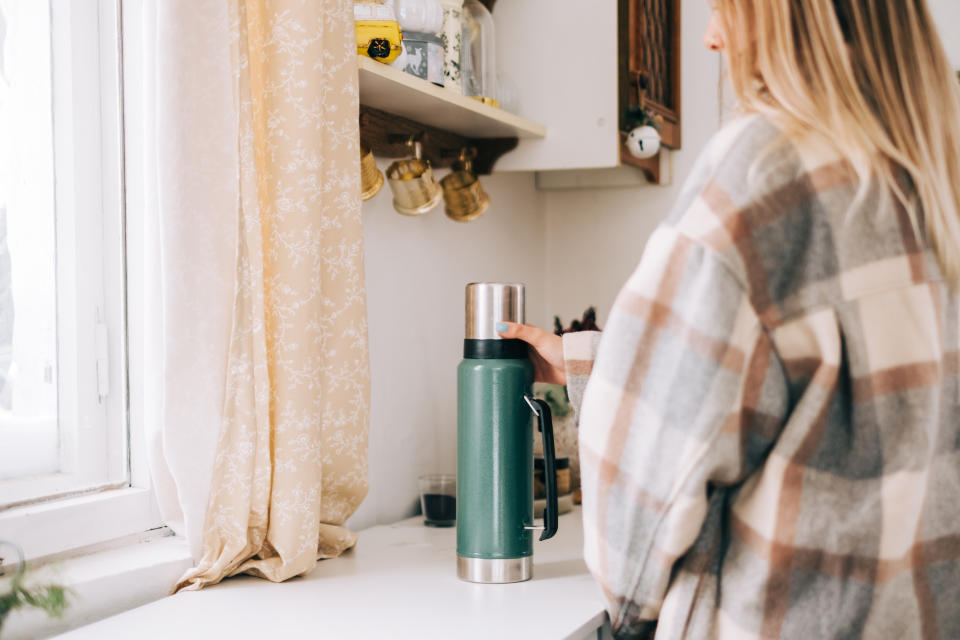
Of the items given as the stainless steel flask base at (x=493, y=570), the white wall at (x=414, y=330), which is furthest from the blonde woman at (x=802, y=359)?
the white wall at (x=414, y=330)

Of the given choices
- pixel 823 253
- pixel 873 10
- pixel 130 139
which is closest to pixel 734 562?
pixel 823 253

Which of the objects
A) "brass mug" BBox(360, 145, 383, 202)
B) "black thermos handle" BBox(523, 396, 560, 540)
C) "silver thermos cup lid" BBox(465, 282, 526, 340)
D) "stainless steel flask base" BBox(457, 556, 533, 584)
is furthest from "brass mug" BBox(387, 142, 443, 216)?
"stainless steel flask base" BBox(457, 556, 533, 584)

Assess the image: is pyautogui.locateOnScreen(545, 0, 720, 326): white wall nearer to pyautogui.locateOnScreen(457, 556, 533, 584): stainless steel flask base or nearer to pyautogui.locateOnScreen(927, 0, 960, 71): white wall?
pyautogui.locateOnScreen(927, 0, 960, 71): white wall

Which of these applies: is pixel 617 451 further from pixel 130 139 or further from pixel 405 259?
pixel 405 259

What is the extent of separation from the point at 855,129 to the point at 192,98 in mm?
697

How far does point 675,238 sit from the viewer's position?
79 centimetres

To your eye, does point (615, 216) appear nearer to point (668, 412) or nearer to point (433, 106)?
point (433, 106)

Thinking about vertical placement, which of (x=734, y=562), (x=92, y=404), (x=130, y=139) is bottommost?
(x=734, y=562)

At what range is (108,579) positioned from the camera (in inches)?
40.4

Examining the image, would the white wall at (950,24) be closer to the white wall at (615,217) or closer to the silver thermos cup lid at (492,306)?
the white wall at (615,217)

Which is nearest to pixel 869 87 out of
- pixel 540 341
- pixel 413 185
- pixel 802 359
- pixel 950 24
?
pixel 802 359

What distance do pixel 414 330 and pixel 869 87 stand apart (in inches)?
39.6

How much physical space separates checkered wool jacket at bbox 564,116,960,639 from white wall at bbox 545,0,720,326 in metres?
1.35

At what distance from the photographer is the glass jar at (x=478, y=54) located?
154cm
